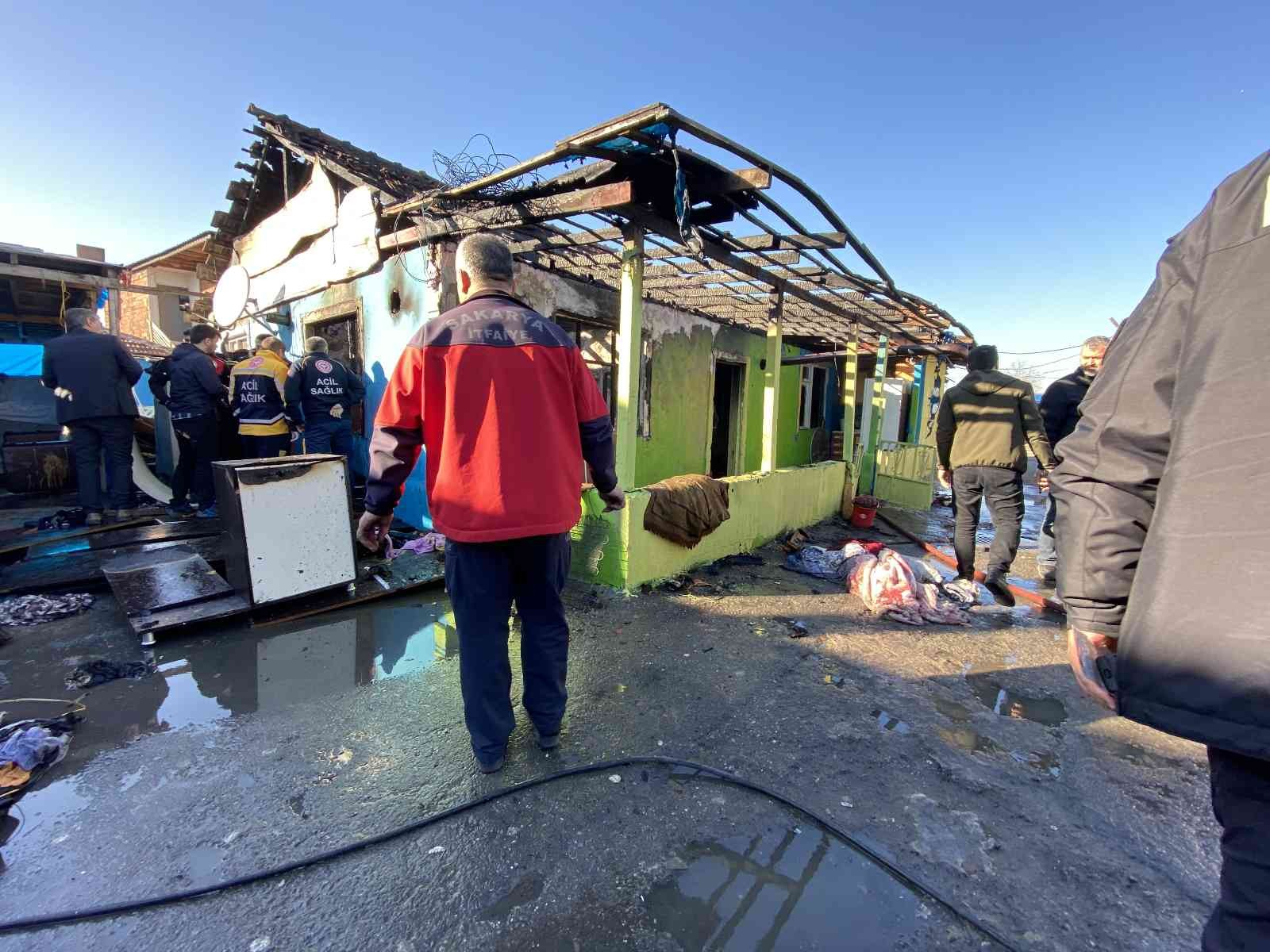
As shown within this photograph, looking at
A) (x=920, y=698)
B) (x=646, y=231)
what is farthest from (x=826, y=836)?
(x=646, y=231)

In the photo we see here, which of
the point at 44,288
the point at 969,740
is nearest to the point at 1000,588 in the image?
the point at 969,740

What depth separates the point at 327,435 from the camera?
226 inches

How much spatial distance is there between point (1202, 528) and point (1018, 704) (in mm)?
2665

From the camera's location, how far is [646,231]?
450 cm

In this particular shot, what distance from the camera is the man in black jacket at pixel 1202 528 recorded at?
94 cm

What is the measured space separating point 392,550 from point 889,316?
7.49 m

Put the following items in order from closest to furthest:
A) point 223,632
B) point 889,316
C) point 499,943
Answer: point 499,943
point 223,632
point 889,316

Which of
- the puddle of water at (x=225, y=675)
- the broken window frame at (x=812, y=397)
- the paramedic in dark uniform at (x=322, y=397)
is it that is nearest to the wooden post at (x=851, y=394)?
the broken window frame at (x=812, y=397)

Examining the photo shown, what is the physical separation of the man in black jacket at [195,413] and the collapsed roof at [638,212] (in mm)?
2213

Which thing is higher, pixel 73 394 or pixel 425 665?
pixel 73 394

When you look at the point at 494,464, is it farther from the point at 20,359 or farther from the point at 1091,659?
the point at 20,359

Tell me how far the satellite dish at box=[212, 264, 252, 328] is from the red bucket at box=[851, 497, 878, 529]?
8.97 meters

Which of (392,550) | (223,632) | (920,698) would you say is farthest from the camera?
(392,550)

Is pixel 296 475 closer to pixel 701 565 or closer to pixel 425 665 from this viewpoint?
pixel 425 665
